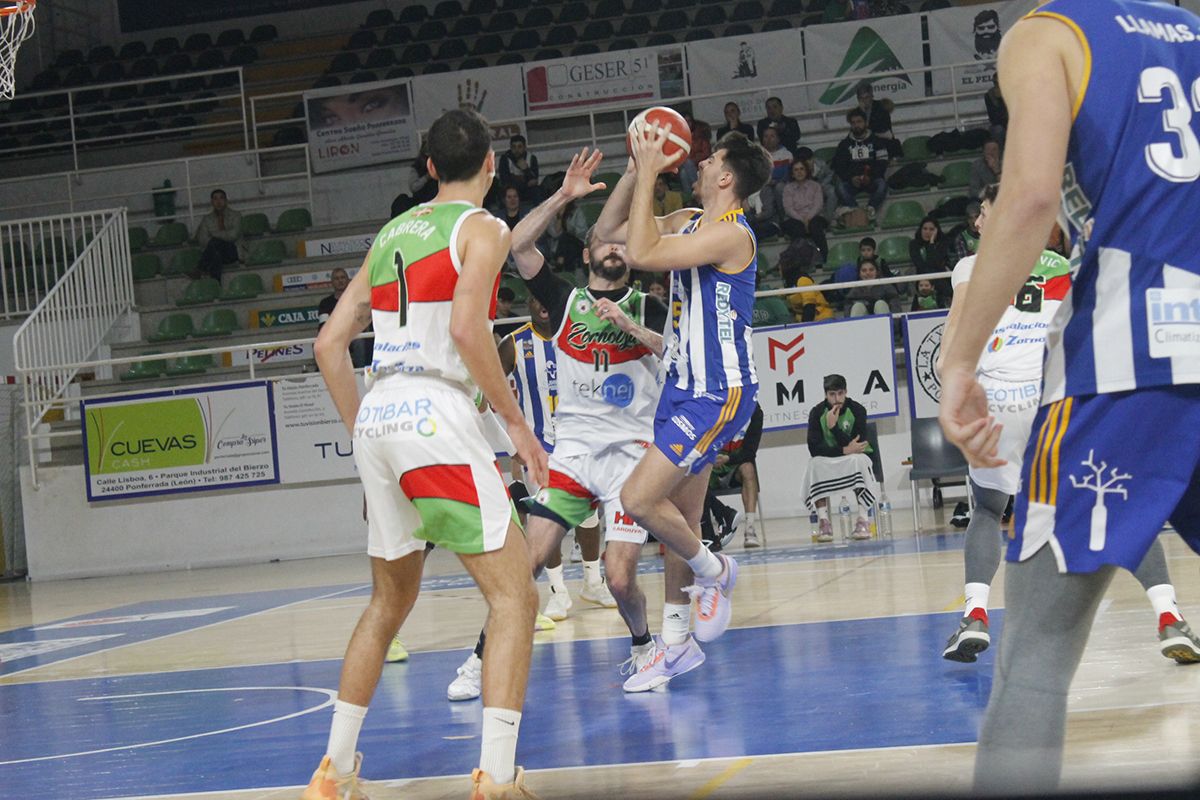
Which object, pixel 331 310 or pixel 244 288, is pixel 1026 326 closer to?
pixel 331 310

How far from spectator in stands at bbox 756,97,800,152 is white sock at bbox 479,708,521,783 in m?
14.5

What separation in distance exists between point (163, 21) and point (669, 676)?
22192 mm

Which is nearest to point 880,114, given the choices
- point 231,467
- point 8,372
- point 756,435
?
point 756,435

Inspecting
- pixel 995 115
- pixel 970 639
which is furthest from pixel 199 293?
pixel 970 639

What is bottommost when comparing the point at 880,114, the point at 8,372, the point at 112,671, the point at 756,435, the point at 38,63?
the point at 112,671

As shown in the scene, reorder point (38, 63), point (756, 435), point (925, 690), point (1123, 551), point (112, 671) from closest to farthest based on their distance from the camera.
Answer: point (1123, 551) → point (925, 690) → point (112, 671) → point (756, 435) → point (38, 63)

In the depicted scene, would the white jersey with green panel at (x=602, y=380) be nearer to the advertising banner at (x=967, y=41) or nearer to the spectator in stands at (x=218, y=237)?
the advertising banner at (x=967, y=41)

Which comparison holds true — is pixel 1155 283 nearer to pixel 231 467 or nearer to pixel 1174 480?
pixel 1174 480

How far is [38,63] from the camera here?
23.6 meters

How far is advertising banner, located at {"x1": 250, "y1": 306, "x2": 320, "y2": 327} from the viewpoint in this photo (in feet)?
59.0

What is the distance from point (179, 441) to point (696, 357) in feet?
36.8

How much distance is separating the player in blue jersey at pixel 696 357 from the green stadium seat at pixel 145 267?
1477 cm

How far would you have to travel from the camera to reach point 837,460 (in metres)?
12.3

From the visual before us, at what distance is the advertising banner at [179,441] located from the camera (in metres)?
15.2
